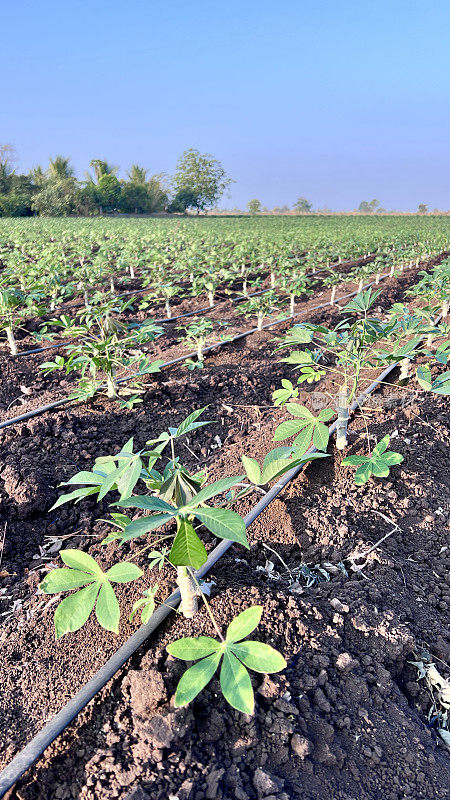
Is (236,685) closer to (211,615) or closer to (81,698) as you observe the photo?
(211,615)

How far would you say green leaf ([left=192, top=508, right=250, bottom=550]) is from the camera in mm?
870

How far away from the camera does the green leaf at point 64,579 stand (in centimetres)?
97

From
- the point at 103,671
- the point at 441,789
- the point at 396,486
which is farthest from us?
the point at 396,486

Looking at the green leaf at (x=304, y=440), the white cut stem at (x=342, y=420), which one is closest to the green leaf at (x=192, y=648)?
the green leaf at (x=304, y=440)

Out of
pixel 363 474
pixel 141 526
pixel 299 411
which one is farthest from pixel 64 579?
pixel 363 474

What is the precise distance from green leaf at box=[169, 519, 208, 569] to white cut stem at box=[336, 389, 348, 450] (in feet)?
4.23

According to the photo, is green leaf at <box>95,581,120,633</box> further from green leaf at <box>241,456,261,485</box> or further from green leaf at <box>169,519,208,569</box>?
green leaf at <box>241,456,261,485</box>

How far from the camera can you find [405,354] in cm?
193

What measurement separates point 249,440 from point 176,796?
1.74m

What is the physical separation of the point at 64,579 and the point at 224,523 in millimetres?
375

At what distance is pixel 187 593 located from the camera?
1.24m

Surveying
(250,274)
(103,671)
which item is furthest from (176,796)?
(250,274)

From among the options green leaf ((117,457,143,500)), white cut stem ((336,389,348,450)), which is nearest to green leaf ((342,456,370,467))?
white cut stem ((336,389,348,450))

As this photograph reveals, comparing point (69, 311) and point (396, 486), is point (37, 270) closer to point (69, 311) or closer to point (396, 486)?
point (69, 311)
